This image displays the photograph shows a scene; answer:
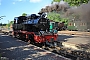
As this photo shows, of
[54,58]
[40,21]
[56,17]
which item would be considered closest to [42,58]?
[54,58]

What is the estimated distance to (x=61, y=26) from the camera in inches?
2126

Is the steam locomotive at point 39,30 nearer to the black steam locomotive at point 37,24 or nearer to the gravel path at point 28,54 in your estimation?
the black steam locomotive at point 37,24

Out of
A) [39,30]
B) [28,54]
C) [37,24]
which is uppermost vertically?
[37,24]

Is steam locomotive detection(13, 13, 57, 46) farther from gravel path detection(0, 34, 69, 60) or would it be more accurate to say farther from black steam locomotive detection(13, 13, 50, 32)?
gravel path detection(0, 34, 69, 60)

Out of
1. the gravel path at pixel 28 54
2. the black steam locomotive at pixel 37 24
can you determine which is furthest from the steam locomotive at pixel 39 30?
the gravel path at pixel 28 54

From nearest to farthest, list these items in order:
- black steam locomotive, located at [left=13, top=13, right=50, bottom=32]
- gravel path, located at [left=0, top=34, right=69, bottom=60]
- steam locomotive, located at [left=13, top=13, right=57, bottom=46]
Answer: gravel path, located at [left=0, top=34, right=69, bottom=60]
steam locomotive, located at [left=13, top=13, right=57, bottom=46]
black steam locomotive, located at [left=13, top=13, right=50, bottom=32]

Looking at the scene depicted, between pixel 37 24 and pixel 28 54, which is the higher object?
pixel 37 24

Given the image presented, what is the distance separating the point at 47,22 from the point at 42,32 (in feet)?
5.45

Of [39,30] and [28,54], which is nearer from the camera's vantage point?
[28,54]

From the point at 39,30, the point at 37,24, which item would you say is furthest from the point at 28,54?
the point at 37,24

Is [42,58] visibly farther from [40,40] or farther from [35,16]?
[35,16]

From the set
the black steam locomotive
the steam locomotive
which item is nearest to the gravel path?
the steam locomotive

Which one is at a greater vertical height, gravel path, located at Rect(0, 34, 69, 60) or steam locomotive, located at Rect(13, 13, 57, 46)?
steam locomotive, located at Rect(13, 13, 57, 46)

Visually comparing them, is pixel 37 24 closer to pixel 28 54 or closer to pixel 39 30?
pixel 39 30
